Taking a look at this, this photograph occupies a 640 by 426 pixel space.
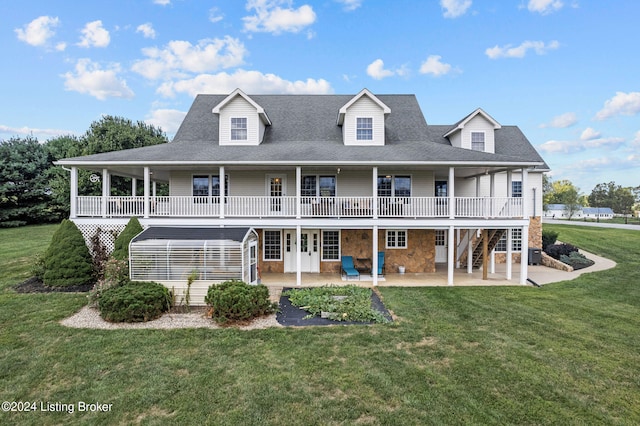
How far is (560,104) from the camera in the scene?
24359 millimetres

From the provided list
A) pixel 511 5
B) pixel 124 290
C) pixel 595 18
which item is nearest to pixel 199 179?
pixel 124 290

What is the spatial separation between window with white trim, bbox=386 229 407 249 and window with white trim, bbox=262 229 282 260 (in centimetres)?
540

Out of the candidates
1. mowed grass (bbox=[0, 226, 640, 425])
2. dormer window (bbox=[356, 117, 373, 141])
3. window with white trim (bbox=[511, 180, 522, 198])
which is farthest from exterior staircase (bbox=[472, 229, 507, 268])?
dormer window (bbox=[356, 117, 373, 141])

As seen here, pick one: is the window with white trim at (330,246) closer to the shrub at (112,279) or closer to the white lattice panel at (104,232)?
the shrub at (112,279)

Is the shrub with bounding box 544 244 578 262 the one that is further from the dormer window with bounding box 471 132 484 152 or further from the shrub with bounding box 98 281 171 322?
the shrub with bounding box 98 281 171 322

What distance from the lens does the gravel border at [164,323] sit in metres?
8.18

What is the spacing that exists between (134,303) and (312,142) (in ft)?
34.3

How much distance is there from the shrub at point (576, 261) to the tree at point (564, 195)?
51601 millimetres

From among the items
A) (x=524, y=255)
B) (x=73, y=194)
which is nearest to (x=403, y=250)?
(x=524, y=255)

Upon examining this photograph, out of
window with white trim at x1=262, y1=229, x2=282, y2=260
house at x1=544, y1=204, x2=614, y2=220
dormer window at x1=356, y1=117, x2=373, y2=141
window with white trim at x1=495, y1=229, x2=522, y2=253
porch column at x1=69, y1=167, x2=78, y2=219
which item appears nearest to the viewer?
porch column at x1=69, y1=167, x2=78, y2=219

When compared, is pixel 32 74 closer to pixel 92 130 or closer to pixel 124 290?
pixel 92 130

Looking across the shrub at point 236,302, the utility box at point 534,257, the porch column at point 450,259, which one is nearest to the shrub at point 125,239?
the shrub at point 236,302

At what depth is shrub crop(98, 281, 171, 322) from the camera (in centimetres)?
842

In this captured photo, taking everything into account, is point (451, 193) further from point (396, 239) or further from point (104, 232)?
point (104, 232)
